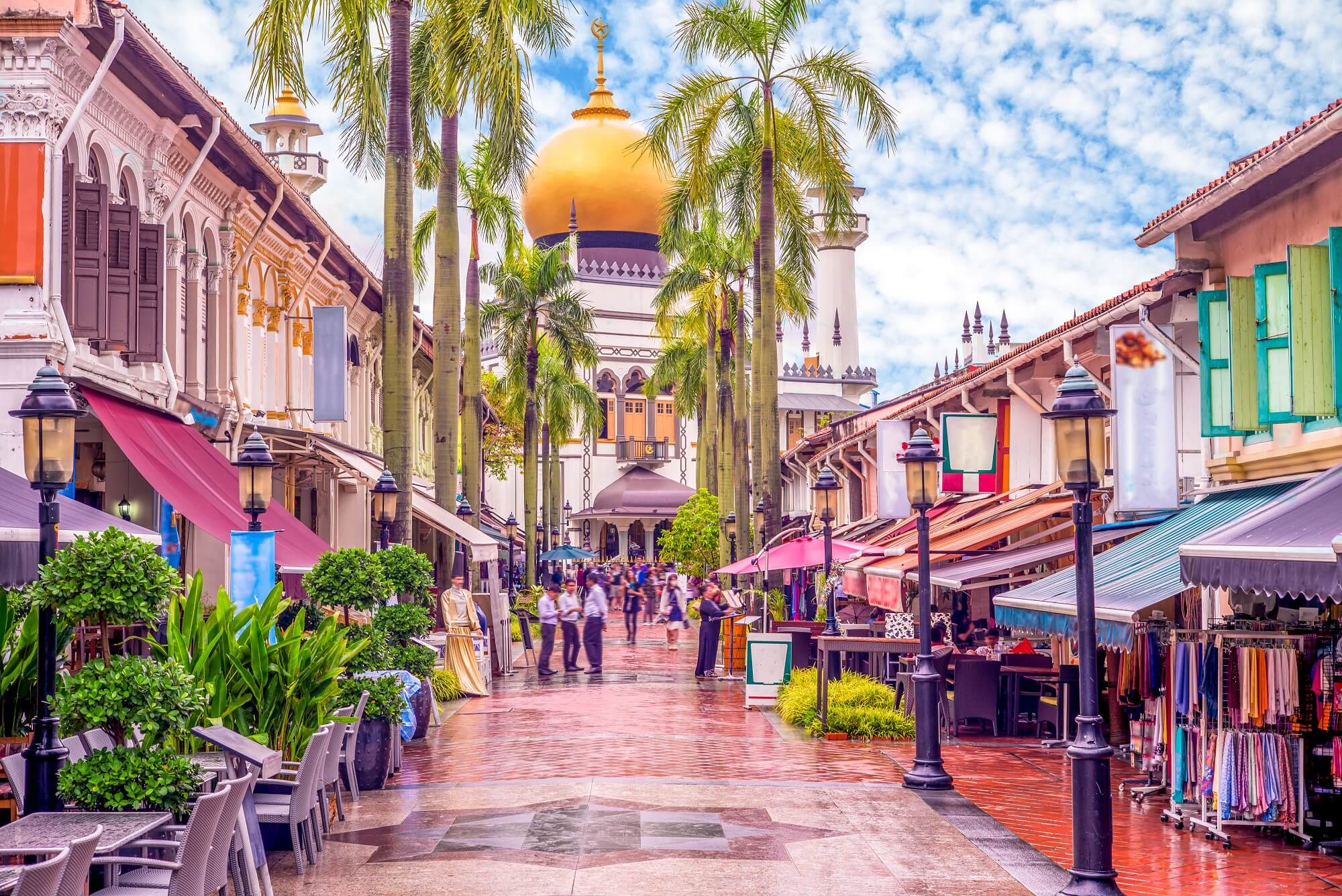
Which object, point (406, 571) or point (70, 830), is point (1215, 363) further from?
point (70, 830)

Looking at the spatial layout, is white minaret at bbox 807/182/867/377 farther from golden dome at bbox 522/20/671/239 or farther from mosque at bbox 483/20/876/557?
golden dome at bbox 522/20/671/239

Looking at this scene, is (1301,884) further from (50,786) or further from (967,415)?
(967,415)

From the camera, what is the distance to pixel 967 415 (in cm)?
2109

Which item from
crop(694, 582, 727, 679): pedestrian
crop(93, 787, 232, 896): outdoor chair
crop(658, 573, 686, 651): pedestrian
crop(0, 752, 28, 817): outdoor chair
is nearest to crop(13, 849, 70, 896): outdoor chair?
crop(93, 787, 232, 896): outdoor chair

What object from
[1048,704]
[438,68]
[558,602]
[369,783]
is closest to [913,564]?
[1048,704]

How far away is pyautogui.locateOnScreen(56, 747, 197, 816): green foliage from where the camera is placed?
7914 mm

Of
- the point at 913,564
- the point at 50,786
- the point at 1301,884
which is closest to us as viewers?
the point at 50,786

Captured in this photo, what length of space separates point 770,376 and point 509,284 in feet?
72.2

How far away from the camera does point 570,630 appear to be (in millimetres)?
28094

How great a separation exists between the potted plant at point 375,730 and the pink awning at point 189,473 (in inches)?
113

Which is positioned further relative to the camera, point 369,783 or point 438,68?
point 438,68

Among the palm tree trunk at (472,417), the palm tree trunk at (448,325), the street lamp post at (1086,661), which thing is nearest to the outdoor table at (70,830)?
the street lamp post at (1086,661)

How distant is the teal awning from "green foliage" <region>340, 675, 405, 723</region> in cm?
559

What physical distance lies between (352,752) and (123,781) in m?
5.02
